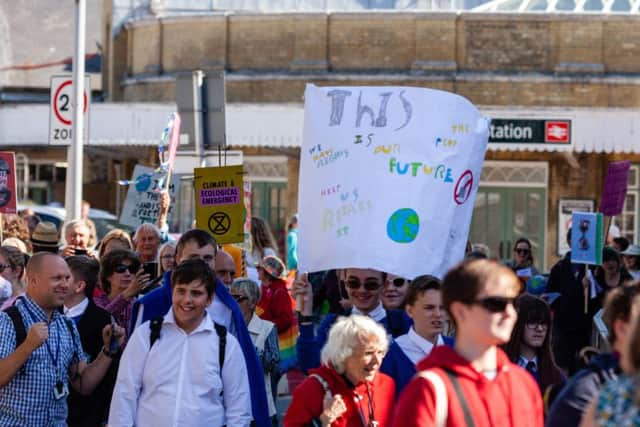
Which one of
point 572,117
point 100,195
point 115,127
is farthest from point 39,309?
point 100,195

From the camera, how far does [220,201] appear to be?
42.0 feet

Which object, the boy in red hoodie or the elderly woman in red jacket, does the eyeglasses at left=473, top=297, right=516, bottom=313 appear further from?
the elderly woman in red jacket

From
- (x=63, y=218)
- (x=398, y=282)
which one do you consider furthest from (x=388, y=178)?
(x=63, y=218)

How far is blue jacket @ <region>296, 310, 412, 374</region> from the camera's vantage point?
28.2ft

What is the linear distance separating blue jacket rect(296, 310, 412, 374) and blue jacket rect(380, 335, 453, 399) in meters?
0.97

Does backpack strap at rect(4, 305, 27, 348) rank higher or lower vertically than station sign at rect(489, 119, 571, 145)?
lower

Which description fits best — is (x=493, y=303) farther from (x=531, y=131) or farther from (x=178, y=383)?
(x=531, y=131)

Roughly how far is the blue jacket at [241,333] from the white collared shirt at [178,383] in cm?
40

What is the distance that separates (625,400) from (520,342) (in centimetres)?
431

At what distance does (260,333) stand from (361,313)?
1.56m

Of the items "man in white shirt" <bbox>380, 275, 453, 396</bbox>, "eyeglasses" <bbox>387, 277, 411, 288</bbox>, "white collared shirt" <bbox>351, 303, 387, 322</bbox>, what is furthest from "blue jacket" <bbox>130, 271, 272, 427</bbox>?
"eyeglasses" <bbox>387, 277, 411, 288</bbox>

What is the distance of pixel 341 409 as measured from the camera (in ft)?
23.1

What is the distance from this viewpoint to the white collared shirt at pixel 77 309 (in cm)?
901

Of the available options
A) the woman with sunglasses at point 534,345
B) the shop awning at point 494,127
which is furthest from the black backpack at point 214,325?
the shop awning at point 494,127
